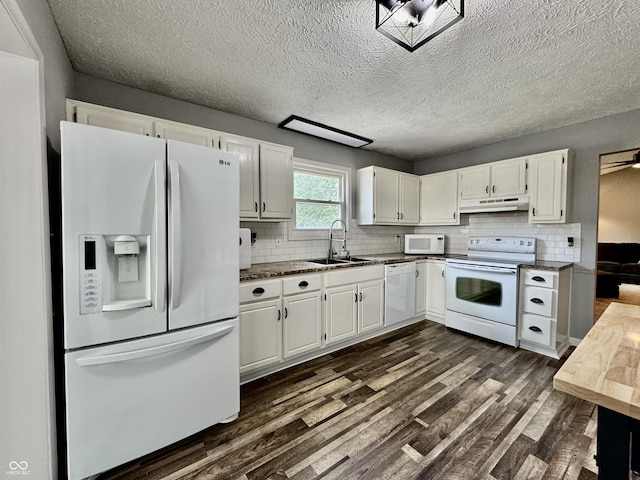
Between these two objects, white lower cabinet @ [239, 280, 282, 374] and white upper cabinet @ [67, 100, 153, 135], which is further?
white lower cabinet @ [239, 280, 282, 374]

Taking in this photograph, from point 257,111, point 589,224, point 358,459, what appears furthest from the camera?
point 589,224

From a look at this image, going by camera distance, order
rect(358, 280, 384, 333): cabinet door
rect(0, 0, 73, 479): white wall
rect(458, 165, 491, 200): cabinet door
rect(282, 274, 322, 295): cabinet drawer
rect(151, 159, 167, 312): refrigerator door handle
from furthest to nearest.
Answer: rect(458, 165, 491, 200): cabinet door, rect(358, 280, 384, 333): cabinet door, rect(282, 274, 322, 295): cabinet drawer, rect(151, 159, 167, 312): refrigerator door handle, rect(0, 0, 73, 479): white wall

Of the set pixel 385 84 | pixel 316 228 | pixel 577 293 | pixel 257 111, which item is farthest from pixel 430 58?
pixel 577 293

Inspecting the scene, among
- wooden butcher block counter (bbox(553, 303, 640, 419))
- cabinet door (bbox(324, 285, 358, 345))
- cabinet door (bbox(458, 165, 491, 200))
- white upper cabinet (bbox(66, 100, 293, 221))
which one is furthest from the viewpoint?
cabinet door (bbox(458, 165, 491, 200))

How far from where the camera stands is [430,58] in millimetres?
1866

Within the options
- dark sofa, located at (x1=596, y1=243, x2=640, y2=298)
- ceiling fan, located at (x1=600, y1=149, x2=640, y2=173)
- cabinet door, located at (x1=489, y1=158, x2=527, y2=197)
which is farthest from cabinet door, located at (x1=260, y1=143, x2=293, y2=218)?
dark sofa, located at (x1=596, y1=243, x2=640, y2=298)

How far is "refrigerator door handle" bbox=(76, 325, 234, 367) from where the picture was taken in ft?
4.29

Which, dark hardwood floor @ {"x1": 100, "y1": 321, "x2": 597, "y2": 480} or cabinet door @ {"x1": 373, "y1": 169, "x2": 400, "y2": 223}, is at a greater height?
cabinet door @ {"x1": 373, "y1": 169, "x2": 400, "y2": 223}

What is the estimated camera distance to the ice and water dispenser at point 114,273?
1312 mm

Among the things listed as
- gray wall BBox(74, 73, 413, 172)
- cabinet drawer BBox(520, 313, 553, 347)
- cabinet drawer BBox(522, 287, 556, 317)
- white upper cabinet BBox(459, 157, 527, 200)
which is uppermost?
gray wall BBox(74, 73, 413, 172)

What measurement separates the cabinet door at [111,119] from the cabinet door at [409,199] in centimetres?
316

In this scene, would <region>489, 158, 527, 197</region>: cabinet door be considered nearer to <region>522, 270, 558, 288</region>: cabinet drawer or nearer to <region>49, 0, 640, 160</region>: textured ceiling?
<region>49, 0, 640, 160</region>: textured ceiling

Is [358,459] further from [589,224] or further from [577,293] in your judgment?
[589,224]

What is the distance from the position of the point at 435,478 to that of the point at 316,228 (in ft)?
8.45
